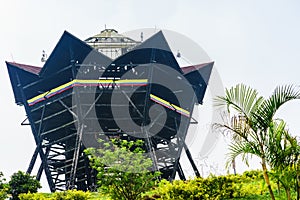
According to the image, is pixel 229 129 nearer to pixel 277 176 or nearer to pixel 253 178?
pixel 277 176

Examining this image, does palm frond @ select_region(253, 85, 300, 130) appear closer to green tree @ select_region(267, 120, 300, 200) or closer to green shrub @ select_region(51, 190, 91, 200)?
green tree @ select_region(267, 120, 300, 200)

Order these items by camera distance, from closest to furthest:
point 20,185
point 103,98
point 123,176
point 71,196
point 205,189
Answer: point 123,176 → point 205,189 → point 71,196 → point 20,185 → point 103,98

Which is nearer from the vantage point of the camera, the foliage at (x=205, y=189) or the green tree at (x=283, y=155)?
the green tree at (x=283, y=155)

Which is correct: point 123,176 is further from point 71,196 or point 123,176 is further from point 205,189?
point 71,196

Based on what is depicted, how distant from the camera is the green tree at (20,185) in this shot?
22.5 meters

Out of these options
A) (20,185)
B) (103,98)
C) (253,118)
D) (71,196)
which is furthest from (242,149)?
(103,98)

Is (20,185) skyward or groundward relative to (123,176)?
groundward

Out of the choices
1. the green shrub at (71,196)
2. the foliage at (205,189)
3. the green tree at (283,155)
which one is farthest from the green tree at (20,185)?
the green tree at (283,155)

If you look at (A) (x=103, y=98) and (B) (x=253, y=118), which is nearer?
(B) (x=253, y=118)

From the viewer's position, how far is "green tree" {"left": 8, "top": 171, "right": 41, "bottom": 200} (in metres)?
22.5

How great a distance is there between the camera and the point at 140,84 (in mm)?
34719

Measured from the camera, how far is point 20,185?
22875mm

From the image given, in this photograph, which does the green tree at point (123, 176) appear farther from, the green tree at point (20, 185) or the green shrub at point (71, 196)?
the green tree at point (20, 185)

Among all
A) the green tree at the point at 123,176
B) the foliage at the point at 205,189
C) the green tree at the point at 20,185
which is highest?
the green tree at the point at 123,176
